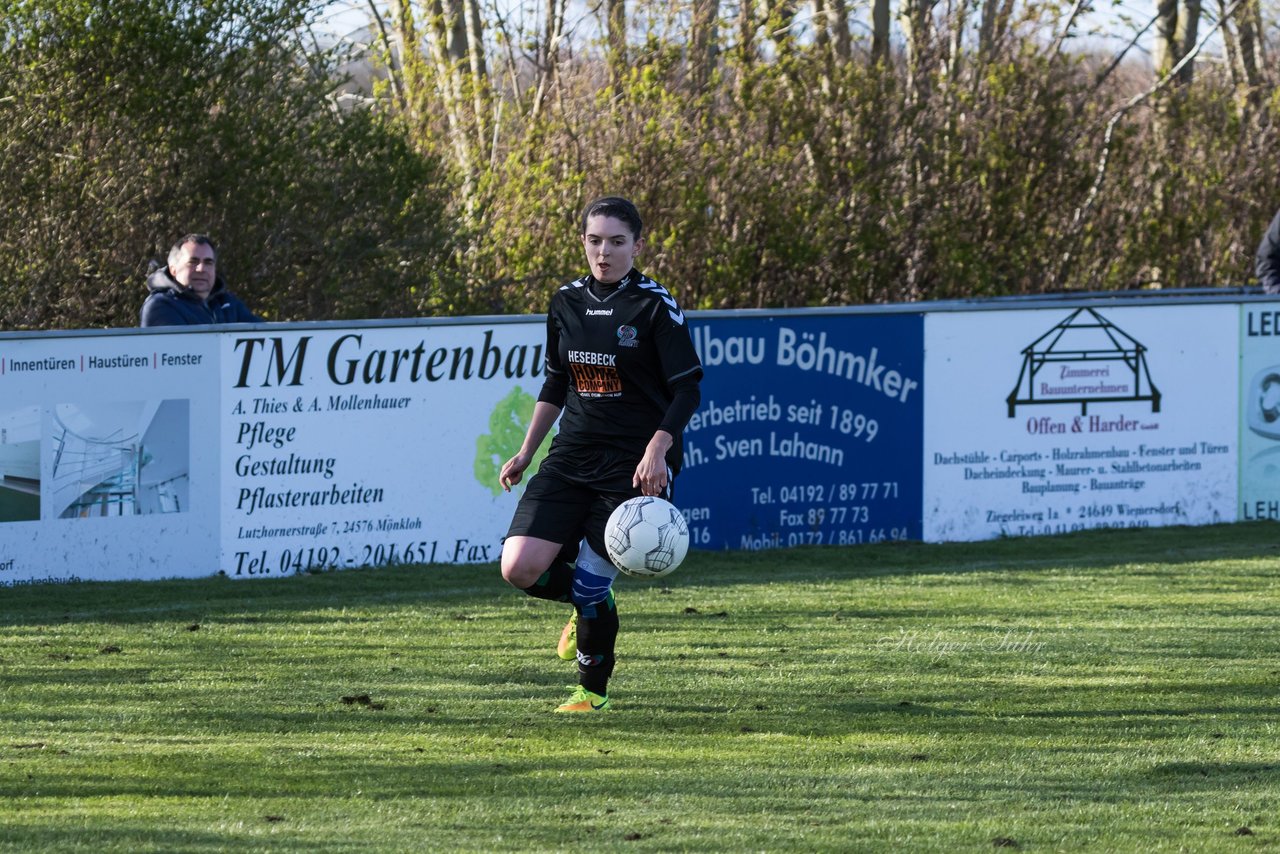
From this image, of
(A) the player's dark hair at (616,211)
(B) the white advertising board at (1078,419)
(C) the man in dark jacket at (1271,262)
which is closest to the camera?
(A) the player's dark hair at (616,211)

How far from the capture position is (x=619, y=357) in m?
6.73

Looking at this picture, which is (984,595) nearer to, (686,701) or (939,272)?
(686,701)

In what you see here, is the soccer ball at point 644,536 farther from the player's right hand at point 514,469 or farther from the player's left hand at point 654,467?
the player's right hand at point 514,469

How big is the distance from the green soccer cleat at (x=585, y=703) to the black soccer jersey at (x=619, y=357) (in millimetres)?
935

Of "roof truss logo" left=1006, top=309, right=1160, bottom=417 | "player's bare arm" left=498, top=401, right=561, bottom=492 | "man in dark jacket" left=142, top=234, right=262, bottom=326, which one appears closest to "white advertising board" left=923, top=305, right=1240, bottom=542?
"roof truss logo" left=1006, top=309, right=1160, bottom=417

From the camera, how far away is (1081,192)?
816 inches

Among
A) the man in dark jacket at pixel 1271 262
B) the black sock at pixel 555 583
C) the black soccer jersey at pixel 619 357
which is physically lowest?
the black sock at pixel 555 583

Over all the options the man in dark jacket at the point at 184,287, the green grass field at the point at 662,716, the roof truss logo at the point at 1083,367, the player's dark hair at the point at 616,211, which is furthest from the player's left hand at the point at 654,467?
the roof truss logo at the point at 1083,367

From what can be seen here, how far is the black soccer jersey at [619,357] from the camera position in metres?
6.68

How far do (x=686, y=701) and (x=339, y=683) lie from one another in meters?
1.50

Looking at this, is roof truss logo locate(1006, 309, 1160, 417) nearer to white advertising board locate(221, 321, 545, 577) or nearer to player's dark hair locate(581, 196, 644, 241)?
white advertising board locate(221, 321, 545, 577)

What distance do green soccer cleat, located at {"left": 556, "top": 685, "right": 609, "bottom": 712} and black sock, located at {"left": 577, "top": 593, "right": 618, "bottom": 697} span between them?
0.04 meters

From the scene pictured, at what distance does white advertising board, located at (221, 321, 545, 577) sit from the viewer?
10.8m

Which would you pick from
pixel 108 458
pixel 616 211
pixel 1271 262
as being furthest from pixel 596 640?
pixel 1271 262
